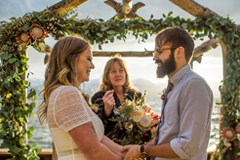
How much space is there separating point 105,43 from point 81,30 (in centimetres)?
42

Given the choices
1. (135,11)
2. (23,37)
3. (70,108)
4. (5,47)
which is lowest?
(70,108)

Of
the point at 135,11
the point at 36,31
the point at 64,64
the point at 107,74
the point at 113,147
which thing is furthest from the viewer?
the point at 135,11

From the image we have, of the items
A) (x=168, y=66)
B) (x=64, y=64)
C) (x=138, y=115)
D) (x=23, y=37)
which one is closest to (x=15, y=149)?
(x=23, y=37)

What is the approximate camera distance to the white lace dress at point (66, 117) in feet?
4.23

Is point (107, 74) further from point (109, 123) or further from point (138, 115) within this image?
point (138, 115)

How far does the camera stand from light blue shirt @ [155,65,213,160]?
127 centimetres

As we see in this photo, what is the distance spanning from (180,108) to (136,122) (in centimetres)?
102

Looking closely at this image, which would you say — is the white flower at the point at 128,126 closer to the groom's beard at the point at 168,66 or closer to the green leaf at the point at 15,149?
the groom's beard at the point at 168,66

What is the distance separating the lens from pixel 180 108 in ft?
4.43

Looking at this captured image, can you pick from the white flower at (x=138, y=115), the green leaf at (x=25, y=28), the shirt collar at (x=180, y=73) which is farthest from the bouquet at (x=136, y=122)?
the green leaf at (x=25, y=28)

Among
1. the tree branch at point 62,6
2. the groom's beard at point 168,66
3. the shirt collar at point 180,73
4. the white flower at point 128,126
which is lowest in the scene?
the white flower at point 128,126

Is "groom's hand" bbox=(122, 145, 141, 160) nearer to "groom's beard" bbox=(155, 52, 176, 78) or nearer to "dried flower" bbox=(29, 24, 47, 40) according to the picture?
"groom's beard" bbox=(155, 52, 176, 78)

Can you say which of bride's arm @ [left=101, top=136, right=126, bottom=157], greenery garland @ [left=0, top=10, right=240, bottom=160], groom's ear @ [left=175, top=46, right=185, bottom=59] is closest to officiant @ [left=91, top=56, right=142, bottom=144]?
greenery garland @ [left=0, top=10, right=240, bottom=160]

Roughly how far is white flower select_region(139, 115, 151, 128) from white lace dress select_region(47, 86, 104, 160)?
96cm
